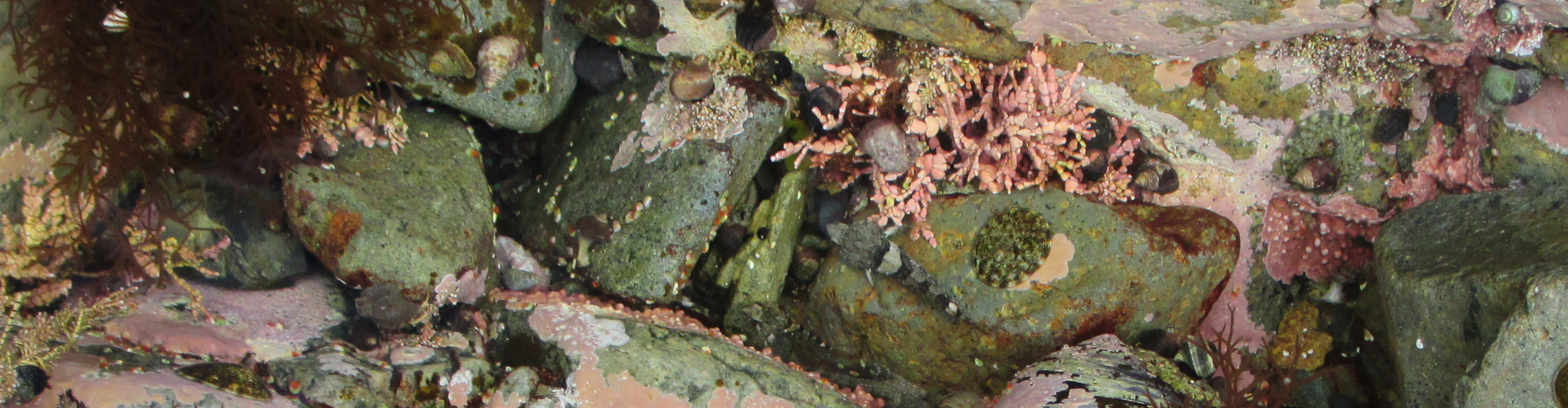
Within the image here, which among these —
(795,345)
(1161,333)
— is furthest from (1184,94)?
(795,345)

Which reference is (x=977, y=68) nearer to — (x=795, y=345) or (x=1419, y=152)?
(x=795, y=345)

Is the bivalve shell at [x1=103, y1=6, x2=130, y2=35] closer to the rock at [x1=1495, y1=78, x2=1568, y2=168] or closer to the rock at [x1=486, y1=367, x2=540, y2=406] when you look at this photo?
the rock at [x1=486, y1=367, x2=540, y2=406]

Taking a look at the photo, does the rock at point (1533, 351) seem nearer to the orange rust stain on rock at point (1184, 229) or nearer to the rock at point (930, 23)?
the orange rust stain on rock at point (1184, 229)

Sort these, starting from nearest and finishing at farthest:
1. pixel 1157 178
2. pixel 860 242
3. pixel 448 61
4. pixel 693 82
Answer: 1. pixel 448 61
2. pixel 693 82
3. pixel 1157 178
4. pixel 860 242

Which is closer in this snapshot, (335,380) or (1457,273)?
(1457,273)

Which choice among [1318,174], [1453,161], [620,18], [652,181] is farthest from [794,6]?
[1453,161]

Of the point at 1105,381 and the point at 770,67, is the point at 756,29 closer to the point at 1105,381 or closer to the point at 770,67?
the point at 770,67

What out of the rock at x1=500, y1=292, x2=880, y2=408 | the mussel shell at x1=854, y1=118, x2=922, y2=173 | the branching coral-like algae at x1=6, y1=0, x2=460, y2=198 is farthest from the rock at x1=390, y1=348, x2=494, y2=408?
the mussel shell at x1=854, y1=118, x2=922, y2=173

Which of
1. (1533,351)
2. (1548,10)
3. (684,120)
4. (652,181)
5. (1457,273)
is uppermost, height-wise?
(1548,10)
